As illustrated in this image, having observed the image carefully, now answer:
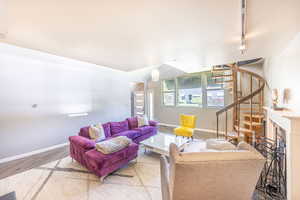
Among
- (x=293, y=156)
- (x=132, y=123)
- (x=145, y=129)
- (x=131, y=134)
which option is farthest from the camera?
(x=132, y=123)

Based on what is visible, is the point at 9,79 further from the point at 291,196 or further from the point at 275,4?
the point at 291,196

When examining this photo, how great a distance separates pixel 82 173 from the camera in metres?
2.55

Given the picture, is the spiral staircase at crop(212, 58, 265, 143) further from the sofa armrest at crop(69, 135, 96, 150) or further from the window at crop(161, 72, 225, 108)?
the sofa armrest at crop(69, 135, 96, 150)

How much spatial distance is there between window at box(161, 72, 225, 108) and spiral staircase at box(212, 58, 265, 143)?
35cm

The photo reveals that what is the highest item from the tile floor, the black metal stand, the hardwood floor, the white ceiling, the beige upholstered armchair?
the white ceiling

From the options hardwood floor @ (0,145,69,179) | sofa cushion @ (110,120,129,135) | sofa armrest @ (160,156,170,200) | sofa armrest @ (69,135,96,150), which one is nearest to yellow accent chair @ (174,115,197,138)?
sofa cushion @ (110,120,129,135)

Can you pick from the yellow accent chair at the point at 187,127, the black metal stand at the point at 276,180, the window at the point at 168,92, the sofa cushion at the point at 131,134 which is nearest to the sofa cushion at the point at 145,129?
the sofa cushion at the point at 131,134

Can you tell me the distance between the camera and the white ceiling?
1348 millimetres

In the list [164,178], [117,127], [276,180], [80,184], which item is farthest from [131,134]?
[276,180]

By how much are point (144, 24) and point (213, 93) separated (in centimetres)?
448

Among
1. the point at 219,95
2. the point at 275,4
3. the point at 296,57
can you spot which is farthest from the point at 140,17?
the point at 219,95

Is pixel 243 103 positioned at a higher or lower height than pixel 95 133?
higher

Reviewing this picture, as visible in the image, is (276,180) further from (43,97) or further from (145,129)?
(43,97)

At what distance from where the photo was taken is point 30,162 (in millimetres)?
2982
